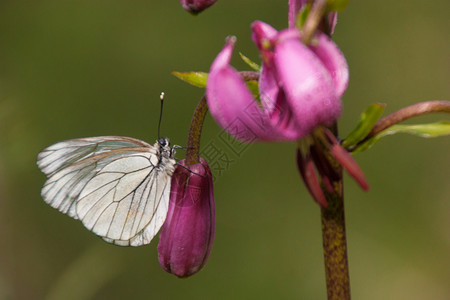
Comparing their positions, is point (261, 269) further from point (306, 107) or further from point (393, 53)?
point (306, 107)

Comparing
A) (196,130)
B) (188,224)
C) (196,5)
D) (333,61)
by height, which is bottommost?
(188,224)

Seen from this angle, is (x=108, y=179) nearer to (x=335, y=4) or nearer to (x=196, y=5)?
(x=196, y=5)

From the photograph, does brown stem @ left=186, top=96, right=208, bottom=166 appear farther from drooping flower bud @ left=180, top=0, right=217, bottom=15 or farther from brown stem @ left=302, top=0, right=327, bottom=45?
brown stem @ left=302, top=0, right=327, bottom=45

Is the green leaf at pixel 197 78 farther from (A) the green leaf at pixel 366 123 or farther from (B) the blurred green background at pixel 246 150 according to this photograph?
(B) the blurred green background at pixel 246 150

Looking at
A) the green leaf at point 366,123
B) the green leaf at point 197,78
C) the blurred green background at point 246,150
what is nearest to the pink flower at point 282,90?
the green leaf at point 366,123

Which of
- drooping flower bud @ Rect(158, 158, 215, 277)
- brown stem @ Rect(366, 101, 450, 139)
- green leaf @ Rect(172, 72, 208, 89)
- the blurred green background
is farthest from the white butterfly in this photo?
the blurred green background

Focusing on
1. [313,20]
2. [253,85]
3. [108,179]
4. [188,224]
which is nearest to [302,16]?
[313,20]
